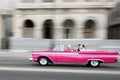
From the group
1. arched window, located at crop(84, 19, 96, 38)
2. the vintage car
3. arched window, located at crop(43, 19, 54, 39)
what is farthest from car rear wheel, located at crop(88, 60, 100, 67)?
arched window, located at crop(43, 19, 54, 39)

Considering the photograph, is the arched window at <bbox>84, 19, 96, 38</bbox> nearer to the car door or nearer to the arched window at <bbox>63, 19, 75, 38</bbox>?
the arched window at <bbox>63, 19, 75, 38</bbox>

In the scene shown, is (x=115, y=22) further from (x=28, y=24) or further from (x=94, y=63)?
(x=94, y=63)

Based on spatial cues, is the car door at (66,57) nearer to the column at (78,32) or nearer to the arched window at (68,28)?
the column at (78,32)

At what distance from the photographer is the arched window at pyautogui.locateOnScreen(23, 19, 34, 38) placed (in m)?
37.2

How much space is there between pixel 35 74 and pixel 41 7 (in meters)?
21.8

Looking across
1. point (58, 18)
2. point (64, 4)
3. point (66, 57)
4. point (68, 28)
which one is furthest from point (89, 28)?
point (66, 57)

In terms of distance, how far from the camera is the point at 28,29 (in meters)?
37.3

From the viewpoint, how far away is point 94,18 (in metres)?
35.9

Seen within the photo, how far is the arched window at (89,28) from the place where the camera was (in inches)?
1441

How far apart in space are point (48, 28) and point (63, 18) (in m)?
2.35

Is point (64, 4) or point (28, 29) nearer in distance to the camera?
point (64, 4)

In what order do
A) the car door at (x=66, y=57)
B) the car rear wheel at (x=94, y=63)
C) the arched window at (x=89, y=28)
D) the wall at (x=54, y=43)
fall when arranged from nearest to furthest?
the car rear wheel at (x=94, y=63) < the car door at (x=66, y=57) < the wall at (x=54, y=43) < the arched window at (x=89, y=28)

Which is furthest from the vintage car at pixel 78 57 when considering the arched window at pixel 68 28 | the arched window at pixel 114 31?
the arched window at pixel 114 31

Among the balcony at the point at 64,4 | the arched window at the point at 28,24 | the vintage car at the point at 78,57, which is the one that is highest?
the balcony at the point at 64,4
